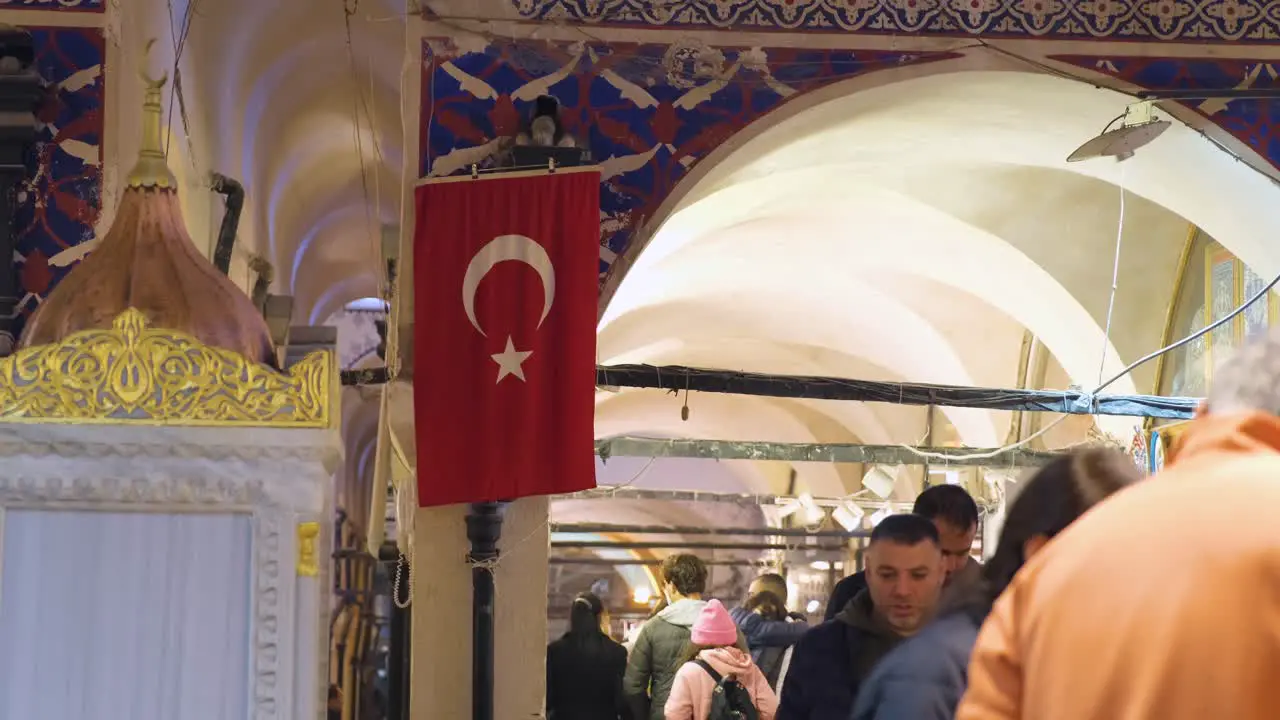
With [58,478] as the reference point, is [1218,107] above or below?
above

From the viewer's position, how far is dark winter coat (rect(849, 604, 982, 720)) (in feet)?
10.00

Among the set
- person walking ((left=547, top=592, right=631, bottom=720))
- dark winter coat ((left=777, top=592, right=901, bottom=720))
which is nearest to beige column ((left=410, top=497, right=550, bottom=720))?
person walking ((left=547, top=592, right=631, bottom=720))

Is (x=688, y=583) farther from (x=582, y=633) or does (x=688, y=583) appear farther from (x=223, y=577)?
(x=223, y=577)

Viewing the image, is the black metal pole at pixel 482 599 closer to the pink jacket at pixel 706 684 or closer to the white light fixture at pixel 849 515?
the pink jacket at pixel 706 684

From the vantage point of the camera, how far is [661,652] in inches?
275

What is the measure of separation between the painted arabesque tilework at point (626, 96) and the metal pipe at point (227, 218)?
79 cm

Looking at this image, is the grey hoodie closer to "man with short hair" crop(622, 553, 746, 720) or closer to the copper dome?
"man with short hair" crop(622, 553, 746, 720)

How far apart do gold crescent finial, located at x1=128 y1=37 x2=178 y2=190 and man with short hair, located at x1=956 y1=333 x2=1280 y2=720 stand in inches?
101

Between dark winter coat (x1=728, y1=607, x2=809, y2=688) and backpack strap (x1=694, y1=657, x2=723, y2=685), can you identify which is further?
dark winter coat (x1=728, y1=607, x2=809, y2=688)

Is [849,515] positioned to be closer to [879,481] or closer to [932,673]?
[879,481]

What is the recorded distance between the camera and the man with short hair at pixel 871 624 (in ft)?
12.9

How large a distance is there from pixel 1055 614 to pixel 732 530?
11927 millimetres

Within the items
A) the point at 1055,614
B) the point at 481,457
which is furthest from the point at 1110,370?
the point at 1055,614

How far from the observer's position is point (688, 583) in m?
7.05
